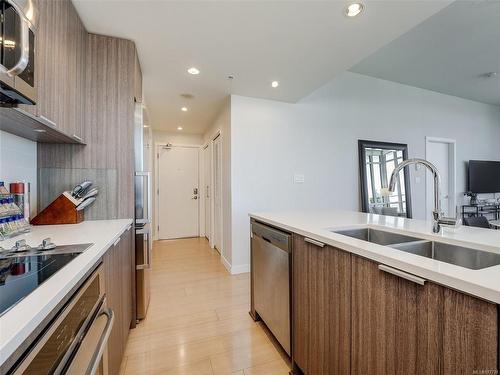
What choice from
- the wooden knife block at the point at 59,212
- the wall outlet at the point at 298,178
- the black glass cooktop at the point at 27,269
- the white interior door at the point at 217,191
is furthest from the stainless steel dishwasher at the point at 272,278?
the white interior door at the point at 217,191

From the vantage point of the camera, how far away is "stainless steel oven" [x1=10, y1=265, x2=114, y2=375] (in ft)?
1.77

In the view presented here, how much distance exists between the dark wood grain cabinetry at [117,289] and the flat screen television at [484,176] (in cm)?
662

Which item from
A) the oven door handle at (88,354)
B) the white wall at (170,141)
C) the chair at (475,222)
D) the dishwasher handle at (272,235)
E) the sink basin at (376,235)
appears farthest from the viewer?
the white wall at (170,141)

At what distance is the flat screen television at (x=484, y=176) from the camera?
506cm

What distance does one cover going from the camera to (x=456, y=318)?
62 cm

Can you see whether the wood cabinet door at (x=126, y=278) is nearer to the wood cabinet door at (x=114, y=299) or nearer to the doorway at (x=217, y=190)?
the wood cabinet door at (x=114, y=299)

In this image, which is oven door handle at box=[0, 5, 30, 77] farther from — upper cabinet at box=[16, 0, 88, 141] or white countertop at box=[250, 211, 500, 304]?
white countertop at box=[250, 211, 500, 304]

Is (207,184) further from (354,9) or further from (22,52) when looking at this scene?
(22,52)

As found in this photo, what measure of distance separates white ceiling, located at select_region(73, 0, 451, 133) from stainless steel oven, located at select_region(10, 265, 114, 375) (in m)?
1.76

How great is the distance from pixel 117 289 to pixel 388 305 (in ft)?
4.58

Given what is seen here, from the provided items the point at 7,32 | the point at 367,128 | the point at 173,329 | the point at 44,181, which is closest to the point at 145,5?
the point at 7,32

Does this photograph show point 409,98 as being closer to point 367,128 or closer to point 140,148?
point 367,128

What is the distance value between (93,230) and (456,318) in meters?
1.75

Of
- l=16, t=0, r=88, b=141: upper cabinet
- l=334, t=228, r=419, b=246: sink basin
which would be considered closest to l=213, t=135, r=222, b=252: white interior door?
l=16, t=0, r=88, b=141: upper cabinet
